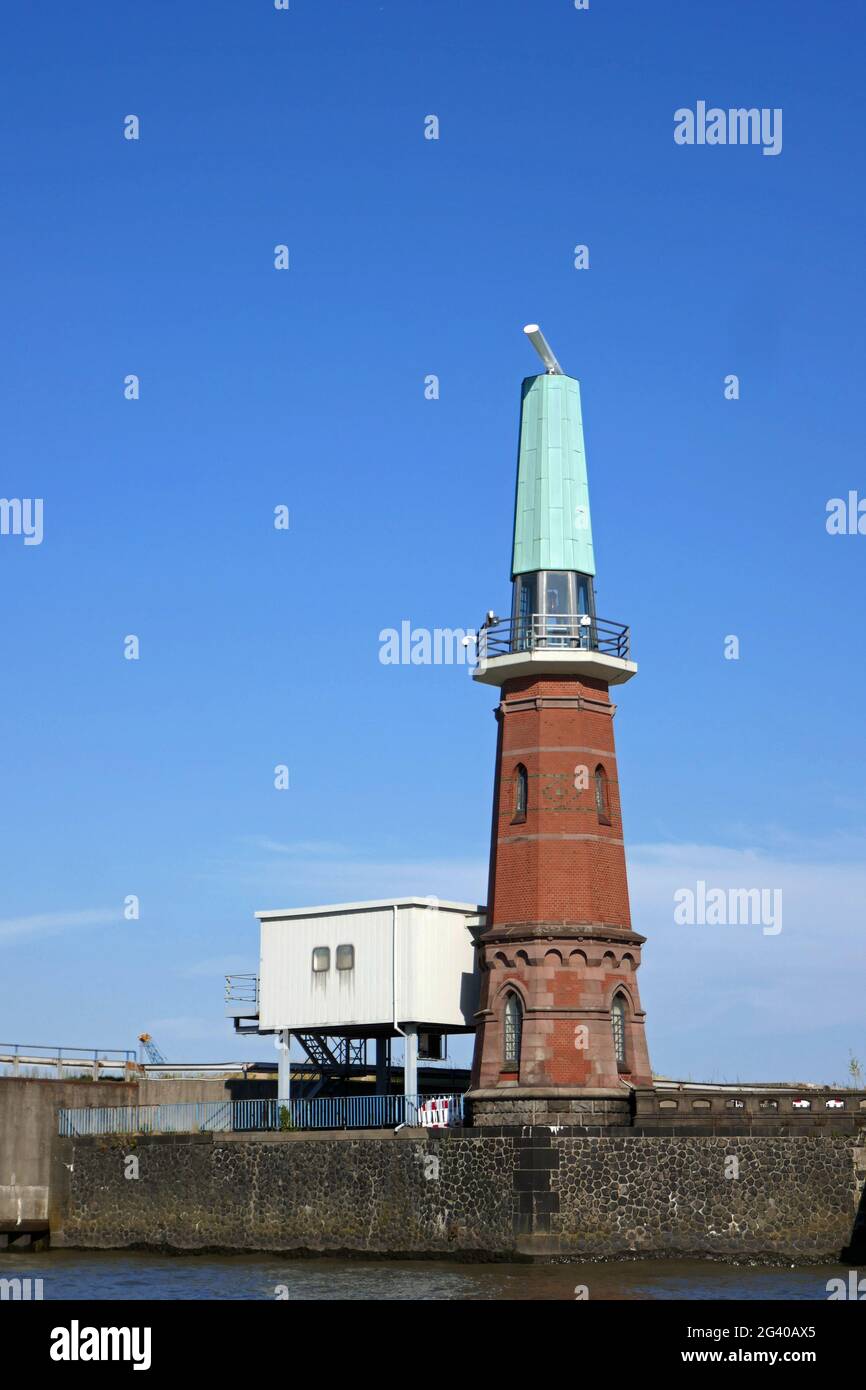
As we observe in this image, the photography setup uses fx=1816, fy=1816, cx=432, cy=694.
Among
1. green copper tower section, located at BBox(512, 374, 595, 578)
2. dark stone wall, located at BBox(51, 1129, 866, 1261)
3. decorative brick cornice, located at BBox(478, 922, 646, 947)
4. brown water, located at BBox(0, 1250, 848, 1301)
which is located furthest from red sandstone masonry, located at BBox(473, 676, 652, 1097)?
brown water, located at BBox(0, 1250, 848, 1301)

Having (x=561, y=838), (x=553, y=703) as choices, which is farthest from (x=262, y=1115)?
(x=553, y=703)

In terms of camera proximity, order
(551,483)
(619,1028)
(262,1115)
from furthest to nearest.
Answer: (262,1115) < (551,483) < (619,1028)

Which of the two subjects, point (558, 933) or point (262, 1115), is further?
point (262, 1115)

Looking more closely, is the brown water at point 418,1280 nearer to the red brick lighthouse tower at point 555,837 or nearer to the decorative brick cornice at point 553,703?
the red brick lighthouse tower at point 555,837

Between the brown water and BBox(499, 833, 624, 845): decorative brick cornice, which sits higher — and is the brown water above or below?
below

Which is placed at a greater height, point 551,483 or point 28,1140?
point 551,483

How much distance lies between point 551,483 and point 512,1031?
13.6 metres

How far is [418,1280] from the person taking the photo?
3647 cm

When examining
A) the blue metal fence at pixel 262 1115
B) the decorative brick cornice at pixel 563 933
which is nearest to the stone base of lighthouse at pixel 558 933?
the decorative brick cornice at pixel 563 933

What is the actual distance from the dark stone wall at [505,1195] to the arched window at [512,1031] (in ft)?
7.83

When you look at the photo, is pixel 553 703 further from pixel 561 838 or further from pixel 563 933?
pixel 563 933

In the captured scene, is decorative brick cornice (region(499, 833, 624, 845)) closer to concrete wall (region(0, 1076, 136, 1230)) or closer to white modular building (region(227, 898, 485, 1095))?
white modular building (region(227, 898, 485, 1095))

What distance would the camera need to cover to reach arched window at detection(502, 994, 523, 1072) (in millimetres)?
43500

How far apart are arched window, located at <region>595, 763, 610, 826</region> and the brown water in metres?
10.8
